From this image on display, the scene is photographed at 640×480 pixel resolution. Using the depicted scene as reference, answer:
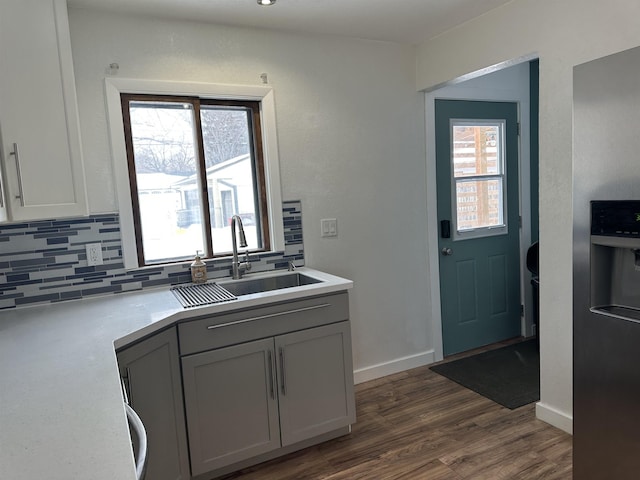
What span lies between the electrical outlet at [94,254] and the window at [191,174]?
8.0 inches

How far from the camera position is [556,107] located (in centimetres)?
229

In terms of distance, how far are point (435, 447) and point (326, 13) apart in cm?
246

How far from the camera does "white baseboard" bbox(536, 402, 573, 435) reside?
2.41 metres

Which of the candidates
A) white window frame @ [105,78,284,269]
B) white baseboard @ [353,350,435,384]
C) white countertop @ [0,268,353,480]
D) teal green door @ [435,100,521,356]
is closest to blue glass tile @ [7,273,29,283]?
white countertop @ [0,268,353,480]

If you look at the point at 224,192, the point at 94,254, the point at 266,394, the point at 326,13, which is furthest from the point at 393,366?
the point at 326,13

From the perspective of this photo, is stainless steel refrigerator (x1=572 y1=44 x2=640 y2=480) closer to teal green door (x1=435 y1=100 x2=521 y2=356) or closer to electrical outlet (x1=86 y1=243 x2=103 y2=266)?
teal green door (x1=435 y1=100 x2=521 y2=356)

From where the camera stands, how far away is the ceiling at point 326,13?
2.31 metres

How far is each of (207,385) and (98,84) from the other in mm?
1648

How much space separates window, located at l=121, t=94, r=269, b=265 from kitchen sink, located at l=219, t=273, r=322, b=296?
0.81 ft

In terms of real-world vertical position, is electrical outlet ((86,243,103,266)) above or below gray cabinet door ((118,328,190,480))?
above

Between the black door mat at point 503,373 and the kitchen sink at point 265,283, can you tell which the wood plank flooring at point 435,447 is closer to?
the black door mat at point 503,373

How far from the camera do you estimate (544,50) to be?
2.32 metres

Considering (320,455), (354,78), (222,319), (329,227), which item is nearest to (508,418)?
(320,455)

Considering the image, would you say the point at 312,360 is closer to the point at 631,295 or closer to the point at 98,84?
the point at 631,295
